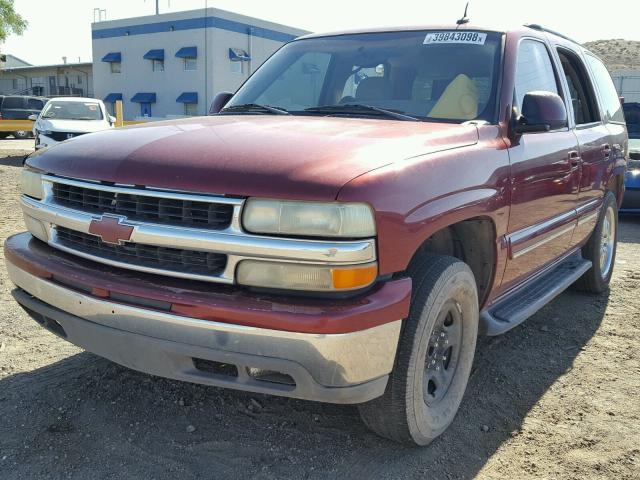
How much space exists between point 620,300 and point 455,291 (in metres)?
3.28

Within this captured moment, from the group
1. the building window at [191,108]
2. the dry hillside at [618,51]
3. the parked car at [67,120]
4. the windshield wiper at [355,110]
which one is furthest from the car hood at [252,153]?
the dry hillside at [618,51]

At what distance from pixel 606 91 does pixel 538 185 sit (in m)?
2.65

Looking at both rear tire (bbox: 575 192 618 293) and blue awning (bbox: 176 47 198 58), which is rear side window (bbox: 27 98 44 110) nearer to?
blue awning (bbox: 176 47 198 58)

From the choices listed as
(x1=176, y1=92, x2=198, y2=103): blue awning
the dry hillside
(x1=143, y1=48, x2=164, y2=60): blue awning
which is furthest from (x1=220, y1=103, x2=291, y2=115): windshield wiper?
the dry hillside

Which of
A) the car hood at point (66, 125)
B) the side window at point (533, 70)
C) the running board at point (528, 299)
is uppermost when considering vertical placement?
the side window at point (533, 70)

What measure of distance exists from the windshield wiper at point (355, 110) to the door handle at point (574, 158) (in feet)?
4.41

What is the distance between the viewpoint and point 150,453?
2.66m

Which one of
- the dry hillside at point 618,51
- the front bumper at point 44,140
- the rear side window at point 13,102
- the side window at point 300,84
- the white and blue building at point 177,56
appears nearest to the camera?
the side window at point 300,84

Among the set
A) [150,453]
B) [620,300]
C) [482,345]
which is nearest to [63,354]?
[150,453]

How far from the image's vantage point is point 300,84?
12.6ft

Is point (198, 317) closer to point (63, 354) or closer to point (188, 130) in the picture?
point (188, 130)

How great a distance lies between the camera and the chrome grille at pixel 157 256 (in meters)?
2.26

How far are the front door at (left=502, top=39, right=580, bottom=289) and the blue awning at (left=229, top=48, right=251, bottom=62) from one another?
32.4 meters

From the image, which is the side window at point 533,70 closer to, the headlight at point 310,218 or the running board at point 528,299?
the running board at point 528,299
